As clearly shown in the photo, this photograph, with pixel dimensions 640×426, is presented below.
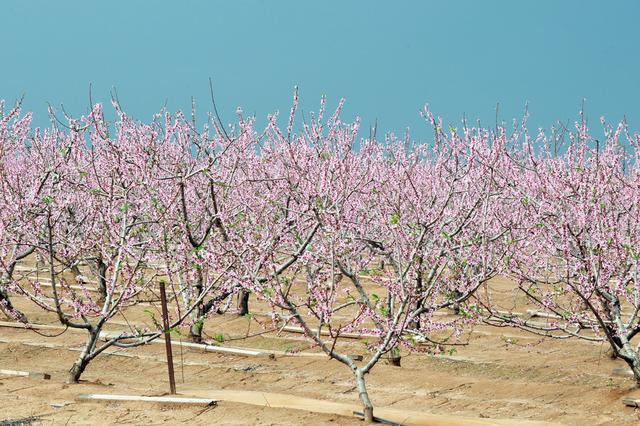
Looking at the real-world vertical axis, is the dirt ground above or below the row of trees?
below

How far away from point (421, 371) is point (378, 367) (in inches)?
27.9

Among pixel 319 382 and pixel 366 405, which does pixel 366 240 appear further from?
pixel 366 405

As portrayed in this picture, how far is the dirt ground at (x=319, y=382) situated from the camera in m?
8.36

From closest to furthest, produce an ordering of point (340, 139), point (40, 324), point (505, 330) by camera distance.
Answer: point (340, 139), point (505, 330), point (40, 324)

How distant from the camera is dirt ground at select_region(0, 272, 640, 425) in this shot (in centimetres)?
836

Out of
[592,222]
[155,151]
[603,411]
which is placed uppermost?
[155,151]

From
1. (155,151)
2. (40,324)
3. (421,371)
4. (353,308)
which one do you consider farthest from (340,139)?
(40,324)

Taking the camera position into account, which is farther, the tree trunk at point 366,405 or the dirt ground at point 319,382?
the dirt ground at point 319,382

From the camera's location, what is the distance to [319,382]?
10.9 m

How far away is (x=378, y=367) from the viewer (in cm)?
1145

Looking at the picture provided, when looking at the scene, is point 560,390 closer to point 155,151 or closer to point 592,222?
point 592,222

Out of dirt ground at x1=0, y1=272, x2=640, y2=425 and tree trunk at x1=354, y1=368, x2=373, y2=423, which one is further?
dirt ground at x1=0, y1=272, x2=640, y2=425

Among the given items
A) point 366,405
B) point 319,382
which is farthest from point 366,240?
point 366,405

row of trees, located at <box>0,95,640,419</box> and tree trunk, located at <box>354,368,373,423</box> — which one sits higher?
row of trees, located at <box>0,95,640,419</box>
